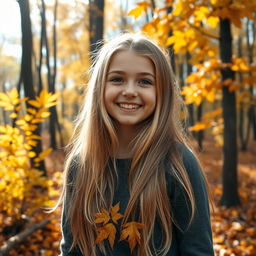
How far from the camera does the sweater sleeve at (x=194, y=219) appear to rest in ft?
4.68

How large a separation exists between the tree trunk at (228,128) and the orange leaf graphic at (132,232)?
3.70m

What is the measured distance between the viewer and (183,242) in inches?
58.1

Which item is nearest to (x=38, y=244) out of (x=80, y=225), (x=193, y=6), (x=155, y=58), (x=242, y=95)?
(x=80, y=225)

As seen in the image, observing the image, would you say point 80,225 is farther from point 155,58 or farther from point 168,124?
point 155,58

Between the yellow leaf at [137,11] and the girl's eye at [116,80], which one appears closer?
the girl's eye at [116,80]

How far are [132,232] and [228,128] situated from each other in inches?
150

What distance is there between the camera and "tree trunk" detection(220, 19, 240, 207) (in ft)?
14.8

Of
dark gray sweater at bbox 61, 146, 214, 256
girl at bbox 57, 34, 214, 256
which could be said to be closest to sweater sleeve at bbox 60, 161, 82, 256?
girl at bbox 57, 34, 214, 256

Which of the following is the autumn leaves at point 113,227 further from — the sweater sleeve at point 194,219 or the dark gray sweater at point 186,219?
the sweater sleeve at point 194,219

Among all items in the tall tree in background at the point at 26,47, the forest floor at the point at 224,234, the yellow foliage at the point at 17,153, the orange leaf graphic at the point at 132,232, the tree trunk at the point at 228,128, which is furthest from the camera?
the tree trunk at the point at 228,128

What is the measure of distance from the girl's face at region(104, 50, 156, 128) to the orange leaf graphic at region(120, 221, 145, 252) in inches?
22.1

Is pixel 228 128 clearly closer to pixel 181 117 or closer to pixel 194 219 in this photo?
pixel 181 117

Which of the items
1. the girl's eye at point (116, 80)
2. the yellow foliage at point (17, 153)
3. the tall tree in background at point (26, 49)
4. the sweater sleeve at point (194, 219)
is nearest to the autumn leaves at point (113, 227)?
the sweater sleeve at point (194, 219)

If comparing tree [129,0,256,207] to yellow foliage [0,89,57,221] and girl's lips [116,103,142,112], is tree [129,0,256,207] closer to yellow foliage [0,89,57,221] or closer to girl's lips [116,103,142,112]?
yellow foliage [0,89,57,221]
